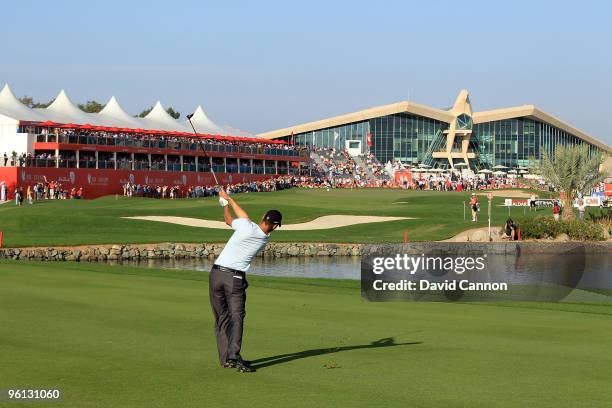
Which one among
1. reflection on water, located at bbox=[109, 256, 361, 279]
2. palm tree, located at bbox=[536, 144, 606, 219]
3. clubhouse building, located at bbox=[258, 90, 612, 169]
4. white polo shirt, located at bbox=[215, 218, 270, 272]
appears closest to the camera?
white polo shirt, located at bbox=[215, 218, 270, 272]

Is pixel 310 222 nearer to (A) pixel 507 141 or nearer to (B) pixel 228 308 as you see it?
(B) pixel 228 308

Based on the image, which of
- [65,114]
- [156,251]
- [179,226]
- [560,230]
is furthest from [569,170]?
[65,114]

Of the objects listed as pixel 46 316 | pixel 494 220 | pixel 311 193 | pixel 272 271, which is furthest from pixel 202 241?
pixel 311 193

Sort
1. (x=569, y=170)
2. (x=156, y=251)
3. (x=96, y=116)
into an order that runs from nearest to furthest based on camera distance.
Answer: (x=156, y=251)
(x=569, y=170)
(x=96, y=116)

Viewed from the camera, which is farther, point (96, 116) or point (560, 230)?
point (96, 116)

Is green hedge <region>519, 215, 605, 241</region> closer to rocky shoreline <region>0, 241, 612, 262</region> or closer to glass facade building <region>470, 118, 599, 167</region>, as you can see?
rocky shoreline <region>0, 241, 612, 262</region>

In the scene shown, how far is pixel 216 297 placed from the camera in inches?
465

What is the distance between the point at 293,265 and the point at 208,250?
5.66 m

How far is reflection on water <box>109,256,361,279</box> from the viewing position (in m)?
39.0

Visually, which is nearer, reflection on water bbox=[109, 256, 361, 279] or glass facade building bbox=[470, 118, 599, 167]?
reflection on water bbox=[109, 256, 361, 279]

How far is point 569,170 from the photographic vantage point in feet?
202

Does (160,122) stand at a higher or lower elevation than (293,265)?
higher

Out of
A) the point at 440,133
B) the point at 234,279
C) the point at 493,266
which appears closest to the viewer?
the point at 234,279

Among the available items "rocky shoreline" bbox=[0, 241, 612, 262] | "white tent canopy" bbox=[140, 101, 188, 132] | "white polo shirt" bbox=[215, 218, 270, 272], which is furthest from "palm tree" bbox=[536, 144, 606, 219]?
"white tent canopy" bbox=[140, 101, 188, 132]
